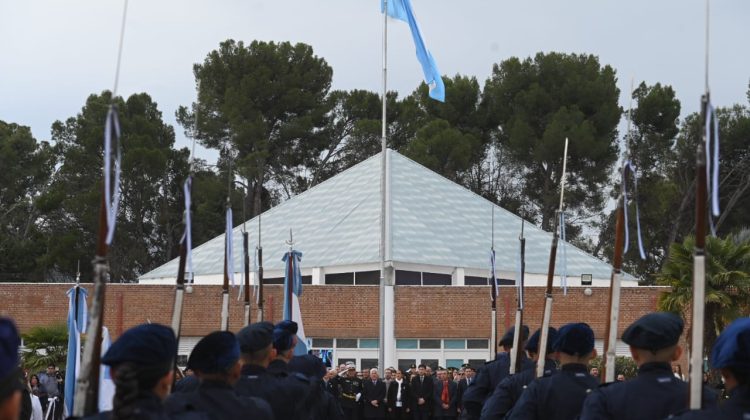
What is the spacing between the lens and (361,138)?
60.0 metres

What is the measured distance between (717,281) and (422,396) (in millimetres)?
7275

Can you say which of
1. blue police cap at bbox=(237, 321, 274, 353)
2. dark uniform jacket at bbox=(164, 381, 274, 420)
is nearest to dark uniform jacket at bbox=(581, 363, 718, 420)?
dark uniform jacket at bbox=(164, 381, 274, 420)

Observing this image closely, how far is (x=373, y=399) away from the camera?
27.3 metres

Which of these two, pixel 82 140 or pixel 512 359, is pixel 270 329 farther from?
pixel 82 140

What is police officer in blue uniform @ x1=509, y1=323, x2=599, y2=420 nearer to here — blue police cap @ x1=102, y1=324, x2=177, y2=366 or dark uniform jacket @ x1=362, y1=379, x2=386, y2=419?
blue police cap @ x1=102, y1=324, x2=177, y2=366

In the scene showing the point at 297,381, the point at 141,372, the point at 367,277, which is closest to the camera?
the point at 141,372

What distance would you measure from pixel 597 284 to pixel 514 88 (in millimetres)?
18367

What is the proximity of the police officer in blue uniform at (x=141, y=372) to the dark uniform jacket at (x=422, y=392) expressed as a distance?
22.5 metres

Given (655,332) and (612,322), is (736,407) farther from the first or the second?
(612,322)

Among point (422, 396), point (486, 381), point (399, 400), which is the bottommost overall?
point (399, 400)

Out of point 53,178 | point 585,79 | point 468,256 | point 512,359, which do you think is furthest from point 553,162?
point 512,359

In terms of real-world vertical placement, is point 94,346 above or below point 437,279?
below

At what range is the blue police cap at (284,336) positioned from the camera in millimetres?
9445

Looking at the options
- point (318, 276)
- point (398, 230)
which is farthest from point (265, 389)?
point (398, 230)
